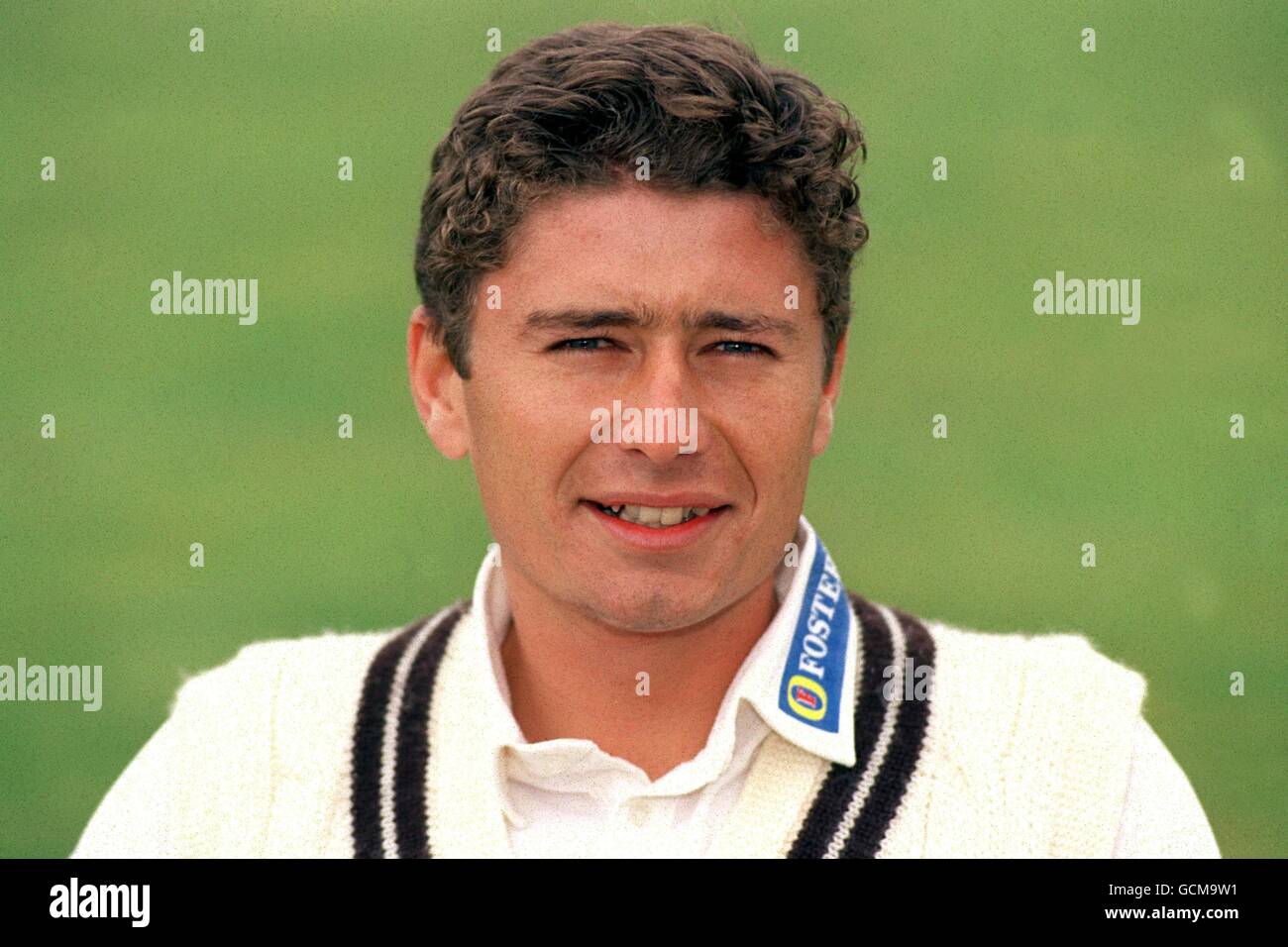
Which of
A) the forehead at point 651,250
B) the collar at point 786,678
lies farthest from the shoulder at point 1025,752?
the forehead at point 651,250

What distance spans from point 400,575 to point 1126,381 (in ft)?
9.62

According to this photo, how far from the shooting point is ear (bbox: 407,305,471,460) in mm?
3420

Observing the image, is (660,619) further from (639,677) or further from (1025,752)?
(1025,752)

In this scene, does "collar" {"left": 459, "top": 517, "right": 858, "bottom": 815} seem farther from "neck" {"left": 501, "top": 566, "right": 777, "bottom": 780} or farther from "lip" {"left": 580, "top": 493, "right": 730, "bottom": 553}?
"lip" {"left": 580, "top": 493, "right": 730, "bottom": 553}

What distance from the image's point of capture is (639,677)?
130 inches

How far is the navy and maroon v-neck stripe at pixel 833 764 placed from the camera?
10.2ft

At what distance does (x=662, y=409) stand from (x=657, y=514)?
21cm

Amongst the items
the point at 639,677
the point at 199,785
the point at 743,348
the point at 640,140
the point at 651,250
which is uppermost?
the point at 640,140

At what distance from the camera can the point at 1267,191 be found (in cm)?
716

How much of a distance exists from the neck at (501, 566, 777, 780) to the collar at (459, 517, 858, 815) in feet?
0.18

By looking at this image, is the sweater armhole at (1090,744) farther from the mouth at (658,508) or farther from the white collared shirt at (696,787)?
the mouth at (658,508)

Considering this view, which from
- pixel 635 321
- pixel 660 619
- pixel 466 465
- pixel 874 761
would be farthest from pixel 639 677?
pixel 466 465

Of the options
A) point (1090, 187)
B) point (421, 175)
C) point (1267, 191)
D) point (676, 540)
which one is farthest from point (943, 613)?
point (676, 540)

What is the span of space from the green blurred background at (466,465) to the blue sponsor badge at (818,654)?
296 cm
